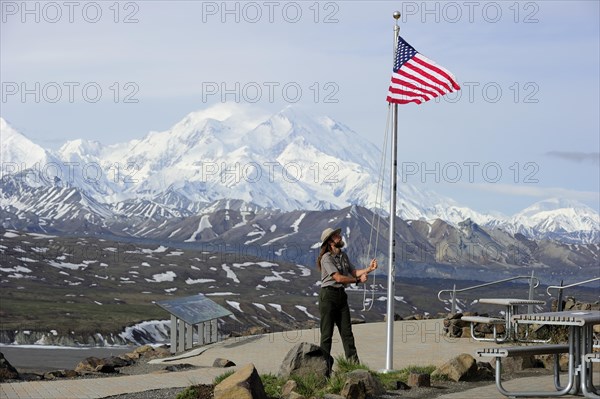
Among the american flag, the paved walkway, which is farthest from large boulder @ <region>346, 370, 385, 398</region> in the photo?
the american flag

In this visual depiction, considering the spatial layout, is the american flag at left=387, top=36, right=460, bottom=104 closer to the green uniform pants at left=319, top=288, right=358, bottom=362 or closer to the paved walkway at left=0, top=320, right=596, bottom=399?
the green uniform pants at left=319, top=288, right=358, bottom=362

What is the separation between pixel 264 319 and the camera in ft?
637

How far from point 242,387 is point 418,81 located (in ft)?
25.7

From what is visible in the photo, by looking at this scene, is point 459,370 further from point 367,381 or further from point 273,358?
point 273,358

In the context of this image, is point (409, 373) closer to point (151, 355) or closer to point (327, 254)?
point (327, 254)

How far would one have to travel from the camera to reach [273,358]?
83.9 feet

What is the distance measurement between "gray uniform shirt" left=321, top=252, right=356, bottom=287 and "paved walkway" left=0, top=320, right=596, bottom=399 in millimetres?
2662

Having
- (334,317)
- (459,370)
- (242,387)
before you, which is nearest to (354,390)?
(242,387)

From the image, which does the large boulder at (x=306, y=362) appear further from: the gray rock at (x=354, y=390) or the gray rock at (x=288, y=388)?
the gray rock at (x=354, y=390)

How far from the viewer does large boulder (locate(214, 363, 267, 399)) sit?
15.2 meters

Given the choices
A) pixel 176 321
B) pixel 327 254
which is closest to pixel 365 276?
pixel 327 254

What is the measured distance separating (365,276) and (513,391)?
3.31 metres

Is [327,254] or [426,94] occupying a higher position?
[426,94]

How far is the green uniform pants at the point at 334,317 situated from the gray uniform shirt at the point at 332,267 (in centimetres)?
15
